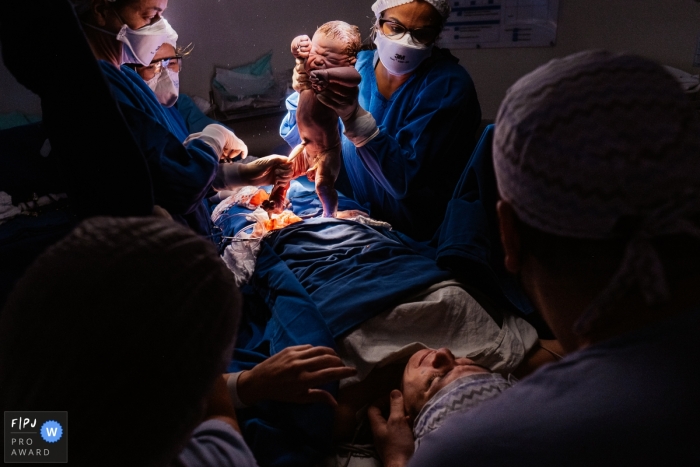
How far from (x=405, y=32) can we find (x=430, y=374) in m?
1.73

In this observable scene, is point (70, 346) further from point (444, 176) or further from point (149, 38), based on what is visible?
point (444, 176)

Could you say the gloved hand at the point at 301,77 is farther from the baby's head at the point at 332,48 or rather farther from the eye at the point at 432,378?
the eye at the point at 432,378

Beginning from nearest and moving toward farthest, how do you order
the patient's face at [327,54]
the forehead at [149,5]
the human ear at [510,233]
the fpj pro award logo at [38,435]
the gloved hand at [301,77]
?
the fpj pro award logo at [38,435], the human ear at [510,233], the forehead at [149,5], the patient's face at [327,54], the gloved hand at [301,77]

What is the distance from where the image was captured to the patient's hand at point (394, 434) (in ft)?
5.43

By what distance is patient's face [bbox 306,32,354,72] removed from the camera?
2.35m

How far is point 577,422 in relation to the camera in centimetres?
74

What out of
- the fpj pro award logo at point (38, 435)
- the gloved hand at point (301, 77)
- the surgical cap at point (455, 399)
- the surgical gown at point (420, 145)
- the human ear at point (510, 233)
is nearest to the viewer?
the fpj pro award logo at point (38, 435)

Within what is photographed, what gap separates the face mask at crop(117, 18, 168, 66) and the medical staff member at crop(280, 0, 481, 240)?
2.24 feet

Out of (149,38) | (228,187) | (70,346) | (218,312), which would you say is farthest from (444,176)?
(70,346)

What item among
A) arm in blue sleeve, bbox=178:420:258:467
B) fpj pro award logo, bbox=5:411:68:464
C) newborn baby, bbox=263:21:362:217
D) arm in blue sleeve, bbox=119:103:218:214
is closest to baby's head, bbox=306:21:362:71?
newborn baby, bbox=263:21:362:217

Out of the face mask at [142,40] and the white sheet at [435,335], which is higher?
the face mask at [142,40]

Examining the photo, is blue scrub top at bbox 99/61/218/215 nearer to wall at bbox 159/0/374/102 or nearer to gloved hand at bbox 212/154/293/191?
gloved hand at bbox 212/154/293/191

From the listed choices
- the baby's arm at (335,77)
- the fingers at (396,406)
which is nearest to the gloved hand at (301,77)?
the baby's arm at (335,77)

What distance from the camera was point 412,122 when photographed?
271 cm
